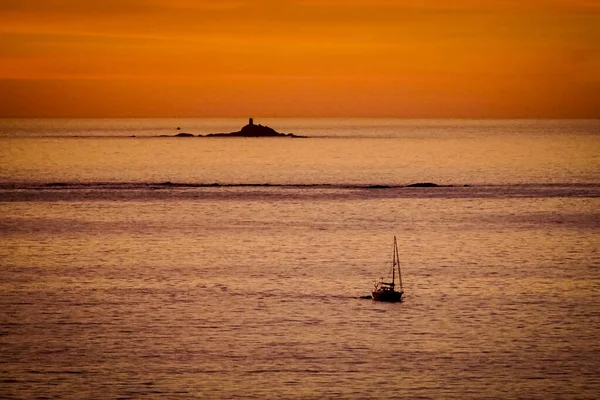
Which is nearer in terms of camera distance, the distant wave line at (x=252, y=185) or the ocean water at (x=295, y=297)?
the ocean water at (x=295, y=297)

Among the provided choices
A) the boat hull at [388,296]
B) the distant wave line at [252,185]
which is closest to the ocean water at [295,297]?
the boat hull at [388,296]

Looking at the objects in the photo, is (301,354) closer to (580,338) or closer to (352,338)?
(352,338)

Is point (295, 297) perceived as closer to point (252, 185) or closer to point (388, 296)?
point (388, 296)

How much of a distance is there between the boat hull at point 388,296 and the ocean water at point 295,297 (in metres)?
0.88

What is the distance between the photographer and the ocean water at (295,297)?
1422 inches

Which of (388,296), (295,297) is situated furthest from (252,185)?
(388,296)

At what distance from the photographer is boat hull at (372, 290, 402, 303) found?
161ft

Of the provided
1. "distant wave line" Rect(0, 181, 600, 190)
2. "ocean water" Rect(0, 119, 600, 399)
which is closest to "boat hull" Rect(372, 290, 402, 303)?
"ocean water" Rect(0, 119, 600, 399)

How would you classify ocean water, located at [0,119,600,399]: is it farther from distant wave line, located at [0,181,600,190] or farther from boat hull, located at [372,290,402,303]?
distant wave line, located at [0,181,600,190]

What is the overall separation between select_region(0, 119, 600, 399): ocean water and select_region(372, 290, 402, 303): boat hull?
2.89 ft

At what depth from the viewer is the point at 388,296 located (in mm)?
49094

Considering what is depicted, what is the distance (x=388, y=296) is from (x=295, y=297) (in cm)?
476

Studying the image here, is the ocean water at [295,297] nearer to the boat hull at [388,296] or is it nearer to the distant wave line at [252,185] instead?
the boat hull at [388,296]

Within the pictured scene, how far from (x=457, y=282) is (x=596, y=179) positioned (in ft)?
293
